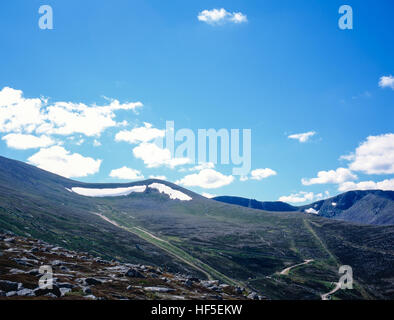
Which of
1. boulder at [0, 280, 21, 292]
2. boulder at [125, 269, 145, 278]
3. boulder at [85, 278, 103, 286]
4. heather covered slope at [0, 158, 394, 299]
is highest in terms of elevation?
boulder at [0, 280, 21, 292]

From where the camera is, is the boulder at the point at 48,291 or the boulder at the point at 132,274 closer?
the boulder at the point at 48,291

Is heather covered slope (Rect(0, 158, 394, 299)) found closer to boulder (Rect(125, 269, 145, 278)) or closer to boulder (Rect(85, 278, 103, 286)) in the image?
boulder (Rect(125, 269, 145, 278))

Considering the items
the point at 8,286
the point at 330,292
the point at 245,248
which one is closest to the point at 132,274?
the point at 8,286

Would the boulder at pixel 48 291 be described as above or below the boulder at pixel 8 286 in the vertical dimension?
below

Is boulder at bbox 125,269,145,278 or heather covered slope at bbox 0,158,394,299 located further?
heather covered slope at bbox 0,158,394,299

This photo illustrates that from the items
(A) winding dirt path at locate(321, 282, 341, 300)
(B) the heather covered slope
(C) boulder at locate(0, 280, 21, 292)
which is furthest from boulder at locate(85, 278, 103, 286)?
(A) winding dirt path at locate(321, 282, 341, 300)

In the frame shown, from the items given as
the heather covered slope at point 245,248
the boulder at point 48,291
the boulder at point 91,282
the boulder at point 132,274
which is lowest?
the heather covered slope at point 245,248

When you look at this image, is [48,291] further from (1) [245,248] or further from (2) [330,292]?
(1) [245,248]

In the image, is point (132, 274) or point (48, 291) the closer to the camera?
point (48, 291)

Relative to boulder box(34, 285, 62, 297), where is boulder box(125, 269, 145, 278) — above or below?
below

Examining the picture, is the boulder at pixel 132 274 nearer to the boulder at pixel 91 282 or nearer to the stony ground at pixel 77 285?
the stony ground at pixel 77 285

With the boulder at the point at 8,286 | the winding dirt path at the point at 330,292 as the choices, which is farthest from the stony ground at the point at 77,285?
the winding dirt path at the point at 330,292
